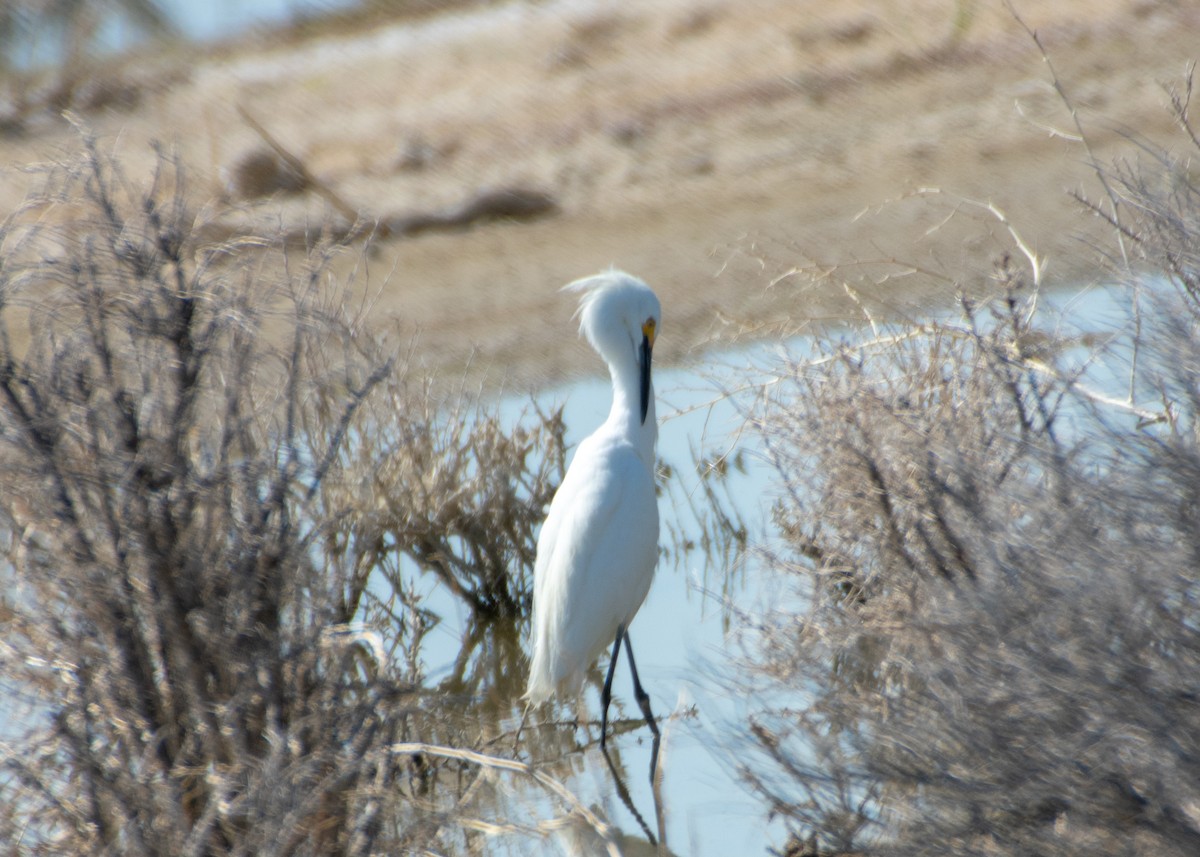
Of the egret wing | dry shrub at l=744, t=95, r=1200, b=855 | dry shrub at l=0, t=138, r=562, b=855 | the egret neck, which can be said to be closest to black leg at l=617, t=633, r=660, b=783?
the egret wing

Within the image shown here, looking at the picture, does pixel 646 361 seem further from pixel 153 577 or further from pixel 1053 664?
pixel 1053 664

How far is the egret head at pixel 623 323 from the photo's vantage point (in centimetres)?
564

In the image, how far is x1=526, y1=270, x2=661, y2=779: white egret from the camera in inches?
208

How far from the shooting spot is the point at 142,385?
11.9ft

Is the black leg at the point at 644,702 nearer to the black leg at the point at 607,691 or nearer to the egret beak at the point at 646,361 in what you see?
the black leg at the point at 607,691

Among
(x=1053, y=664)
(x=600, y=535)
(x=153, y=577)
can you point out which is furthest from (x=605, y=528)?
(x=1053, y=664)

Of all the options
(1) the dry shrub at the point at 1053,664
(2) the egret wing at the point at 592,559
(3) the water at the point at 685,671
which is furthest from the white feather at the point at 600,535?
(1) the dry shrub at the point at 1053,664

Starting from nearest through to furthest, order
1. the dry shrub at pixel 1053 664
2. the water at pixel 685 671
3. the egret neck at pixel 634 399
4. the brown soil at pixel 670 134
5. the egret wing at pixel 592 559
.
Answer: the dry shrub at pixel 1053 664 → the water at pixel 685 671 → the egret wing at pixel 592 559 → the egret neck at pixel 634 399 → the brown soil at pixel 670 134

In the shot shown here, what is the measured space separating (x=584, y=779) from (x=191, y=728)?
81.4 inches

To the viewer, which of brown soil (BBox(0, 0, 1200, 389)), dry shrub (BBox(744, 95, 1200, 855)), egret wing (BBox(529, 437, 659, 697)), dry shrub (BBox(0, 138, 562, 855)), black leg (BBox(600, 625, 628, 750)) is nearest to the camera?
dry shrub (BBox(744, 95, 1200, 855))

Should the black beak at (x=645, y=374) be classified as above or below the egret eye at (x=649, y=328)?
below

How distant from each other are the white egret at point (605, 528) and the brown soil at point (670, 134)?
4035mm

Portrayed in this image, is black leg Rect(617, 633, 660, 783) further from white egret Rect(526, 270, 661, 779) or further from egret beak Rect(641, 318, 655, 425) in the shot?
egret beak Rect(641, 318, 655, 425)

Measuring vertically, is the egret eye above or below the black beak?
above
